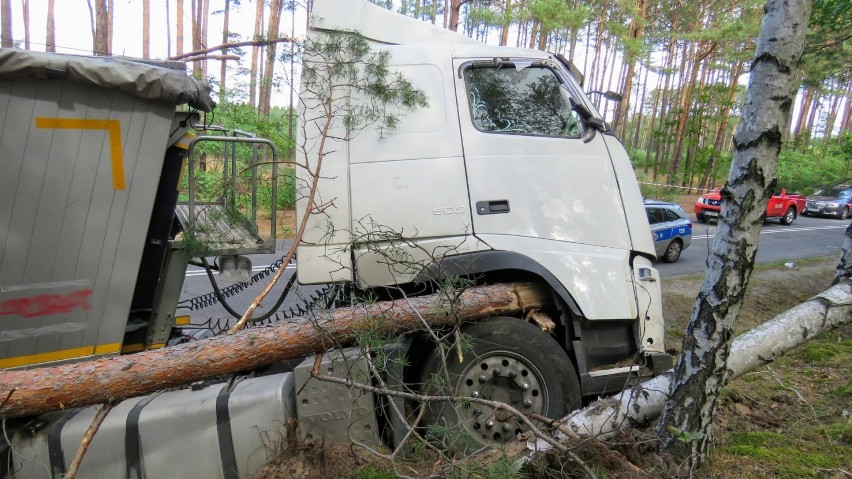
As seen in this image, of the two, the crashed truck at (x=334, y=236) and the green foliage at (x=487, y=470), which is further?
the crashed truck at (x=334, y=236)

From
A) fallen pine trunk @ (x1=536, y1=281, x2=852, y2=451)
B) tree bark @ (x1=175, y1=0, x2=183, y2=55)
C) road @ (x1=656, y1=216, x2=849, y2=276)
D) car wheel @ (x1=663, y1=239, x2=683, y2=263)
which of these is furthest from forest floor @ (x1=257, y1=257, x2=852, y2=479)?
tree bark @ (x1=175, y1=0, x2=183, y2=55)

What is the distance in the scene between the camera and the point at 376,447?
10.4 ft

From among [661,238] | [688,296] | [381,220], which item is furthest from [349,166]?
[661,238]

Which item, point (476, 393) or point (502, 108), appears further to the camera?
point (502, 108)

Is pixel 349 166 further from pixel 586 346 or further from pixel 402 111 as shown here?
pixel 586 346

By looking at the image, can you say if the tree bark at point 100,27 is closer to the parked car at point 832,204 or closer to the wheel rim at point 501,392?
the wheel rim at point 501,392

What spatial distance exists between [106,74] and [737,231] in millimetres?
3430

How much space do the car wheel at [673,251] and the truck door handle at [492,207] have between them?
32.3ft

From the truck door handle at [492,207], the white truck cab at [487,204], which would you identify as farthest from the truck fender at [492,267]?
the truck door handle at [492,207]

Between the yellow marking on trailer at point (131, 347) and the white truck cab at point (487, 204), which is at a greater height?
the white truck cab at point (487, 204)

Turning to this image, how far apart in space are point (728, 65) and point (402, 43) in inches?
1229

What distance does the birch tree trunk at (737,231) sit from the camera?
2559 mm

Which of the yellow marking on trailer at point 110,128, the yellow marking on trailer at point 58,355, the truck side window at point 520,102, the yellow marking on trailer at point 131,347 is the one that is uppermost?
the truck side window at point 520,102

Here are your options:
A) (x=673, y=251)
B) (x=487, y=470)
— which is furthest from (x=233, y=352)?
(x=673, y=251)
